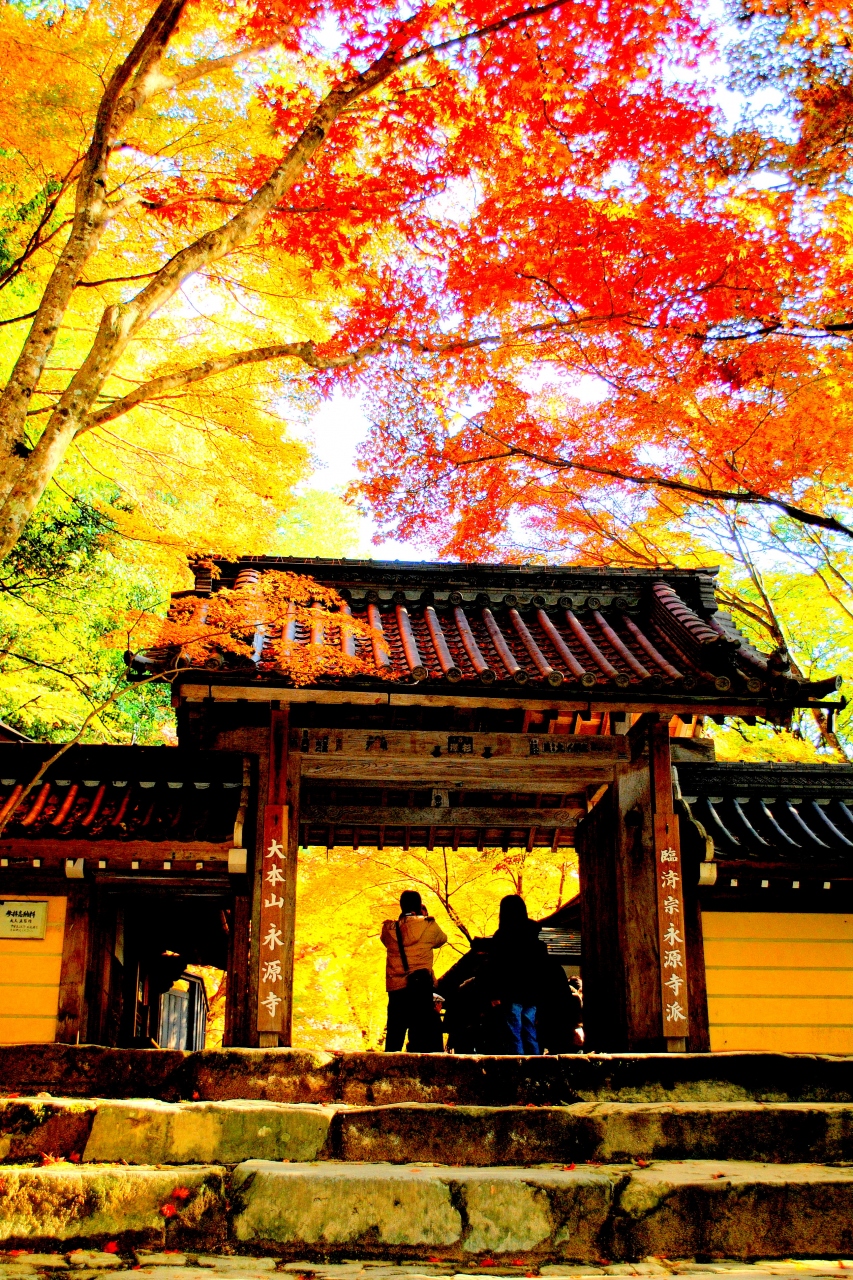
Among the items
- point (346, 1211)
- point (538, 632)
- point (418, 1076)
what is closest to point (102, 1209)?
point (346, 1211)

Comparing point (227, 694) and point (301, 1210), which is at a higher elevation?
→ point (227, 694)

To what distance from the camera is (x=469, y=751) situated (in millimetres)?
A: 9625

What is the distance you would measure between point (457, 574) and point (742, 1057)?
624cm

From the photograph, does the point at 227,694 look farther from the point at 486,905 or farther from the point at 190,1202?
the point at 486,905

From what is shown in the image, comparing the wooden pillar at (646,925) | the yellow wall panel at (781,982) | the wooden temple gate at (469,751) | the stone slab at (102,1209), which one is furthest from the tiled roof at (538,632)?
the stone slab at (102,1209)

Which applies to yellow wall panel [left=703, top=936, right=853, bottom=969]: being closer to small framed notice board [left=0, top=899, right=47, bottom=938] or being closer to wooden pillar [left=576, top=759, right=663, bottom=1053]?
wooden pillar [left=576, top=759, right=663, bottom=1053]

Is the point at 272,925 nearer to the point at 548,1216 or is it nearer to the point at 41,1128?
the point at 41,1128

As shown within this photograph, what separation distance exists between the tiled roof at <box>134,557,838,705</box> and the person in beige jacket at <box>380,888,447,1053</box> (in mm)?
2478

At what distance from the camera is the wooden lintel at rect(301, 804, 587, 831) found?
11.7 m

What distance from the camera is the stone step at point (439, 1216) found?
4.93m

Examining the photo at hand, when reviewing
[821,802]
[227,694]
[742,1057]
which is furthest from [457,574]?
[742,1057]

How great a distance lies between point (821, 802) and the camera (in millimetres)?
11031

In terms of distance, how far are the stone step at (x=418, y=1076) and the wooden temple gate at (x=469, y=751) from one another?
2063mm

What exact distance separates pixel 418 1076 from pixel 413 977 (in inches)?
117
